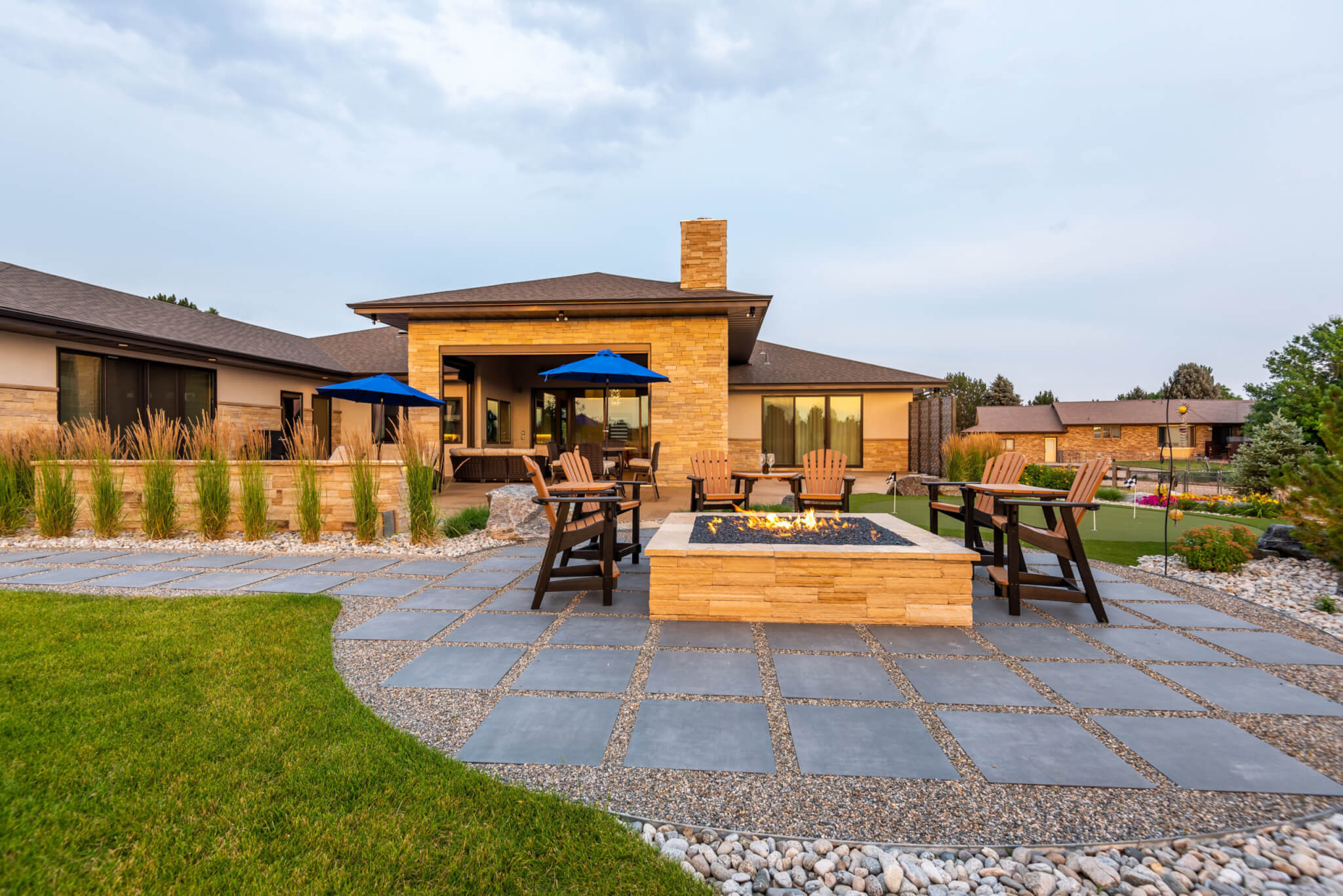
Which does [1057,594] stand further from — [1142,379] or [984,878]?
[1142,379]

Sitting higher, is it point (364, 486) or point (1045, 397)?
point (1045, 397)

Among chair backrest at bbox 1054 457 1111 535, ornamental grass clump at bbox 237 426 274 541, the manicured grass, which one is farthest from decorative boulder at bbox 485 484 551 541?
chair backrest at bbox 1054 457 1111 535

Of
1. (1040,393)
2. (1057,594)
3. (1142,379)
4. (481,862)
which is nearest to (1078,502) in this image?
(1057,594)

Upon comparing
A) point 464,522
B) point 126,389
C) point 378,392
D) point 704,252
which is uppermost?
point 704,252

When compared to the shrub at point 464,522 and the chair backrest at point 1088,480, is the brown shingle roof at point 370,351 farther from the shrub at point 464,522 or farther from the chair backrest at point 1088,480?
the chair backrest at point 1088,480

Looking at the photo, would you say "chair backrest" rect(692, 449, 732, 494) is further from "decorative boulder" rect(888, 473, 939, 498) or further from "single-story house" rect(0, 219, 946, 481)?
"decorative boulder" rect(888, 473, 939, 498)

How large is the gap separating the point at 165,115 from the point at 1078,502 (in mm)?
18022

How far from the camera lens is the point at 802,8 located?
8641mm

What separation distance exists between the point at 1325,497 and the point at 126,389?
15.5 m

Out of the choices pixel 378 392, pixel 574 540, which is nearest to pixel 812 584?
pixel 574 540

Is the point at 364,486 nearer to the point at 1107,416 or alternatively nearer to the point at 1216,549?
the point at 1216,549

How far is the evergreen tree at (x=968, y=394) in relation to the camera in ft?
128

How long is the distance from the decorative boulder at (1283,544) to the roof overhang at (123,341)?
1463 centimetres

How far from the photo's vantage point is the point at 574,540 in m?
3.63
